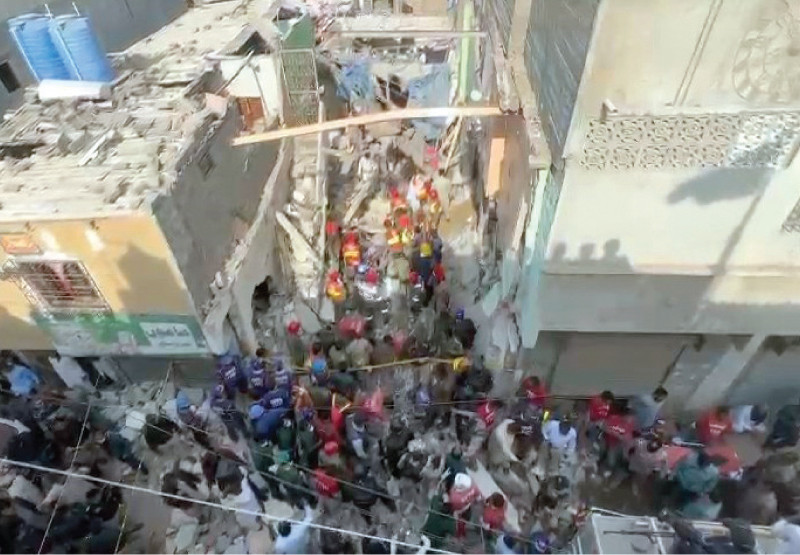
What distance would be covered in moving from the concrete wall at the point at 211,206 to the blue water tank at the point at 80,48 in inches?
79.8

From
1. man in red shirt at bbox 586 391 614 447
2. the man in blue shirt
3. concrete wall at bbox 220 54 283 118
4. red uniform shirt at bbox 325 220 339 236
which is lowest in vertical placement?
man in red shirt at bbox 586 391 614 447

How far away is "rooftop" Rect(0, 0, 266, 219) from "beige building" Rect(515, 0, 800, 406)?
453 centimetres

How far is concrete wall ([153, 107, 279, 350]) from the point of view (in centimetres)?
684

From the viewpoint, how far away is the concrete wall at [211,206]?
22.5 ft

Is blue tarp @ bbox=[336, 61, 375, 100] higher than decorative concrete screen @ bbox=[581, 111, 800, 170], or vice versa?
decorative concrete screen @ bbox=[581, 111, 800, 170]

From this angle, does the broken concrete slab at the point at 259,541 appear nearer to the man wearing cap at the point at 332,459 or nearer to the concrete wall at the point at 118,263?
the man wearing cap at the point at 332,459

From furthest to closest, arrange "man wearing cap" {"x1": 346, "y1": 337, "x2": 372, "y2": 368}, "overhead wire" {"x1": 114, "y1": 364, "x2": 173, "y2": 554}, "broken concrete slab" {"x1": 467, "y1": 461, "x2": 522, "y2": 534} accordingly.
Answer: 1. "man wearing cap" {"x1": 346, "y1": 337, "x2": 372, "y2": 368}
2. "overhead wire" {"x1": 114, "y1": 364, "x2": 173, "y2": 554}
3. "broken concrete slab" {"x1": 467, "y1": 461, "x2": 522, "y2": 534}

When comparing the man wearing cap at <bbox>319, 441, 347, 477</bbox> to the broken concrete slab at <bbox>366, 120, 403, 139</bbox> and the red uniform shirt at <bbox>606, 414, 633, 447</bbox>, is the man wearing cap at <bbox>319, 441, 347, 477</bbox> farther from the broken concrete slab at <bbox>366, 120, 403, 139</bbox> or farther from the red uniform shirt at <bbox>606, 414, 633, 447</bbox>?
the broken concrete slab at <bbox>366, 120, 403, 139</bbox>

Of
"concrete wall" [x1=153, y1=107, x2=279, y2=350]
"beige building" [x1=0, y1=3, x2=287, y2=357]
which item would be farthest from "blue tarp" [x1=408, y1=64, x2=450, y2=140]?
"concrete wall" [x1=153, y1=107, x2=279, y2=350]

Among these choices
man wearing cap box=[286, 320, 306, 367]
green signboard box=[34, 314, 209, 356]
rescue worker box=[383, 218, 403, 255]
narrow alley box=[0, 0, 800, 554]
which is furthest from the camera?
rescue worker box=[383, 218, 403, 255]

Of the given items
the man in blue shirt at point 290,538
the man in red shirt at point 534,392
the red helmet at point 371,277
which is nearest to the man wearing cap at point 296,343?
the red helmet at point 371,277

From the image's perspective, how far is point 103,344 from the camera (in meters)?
7.73

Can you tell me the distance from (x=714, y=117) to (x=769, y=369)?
4271 mm

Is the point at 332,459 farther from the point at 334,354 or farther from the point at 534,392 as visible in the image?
the point at 534,392
